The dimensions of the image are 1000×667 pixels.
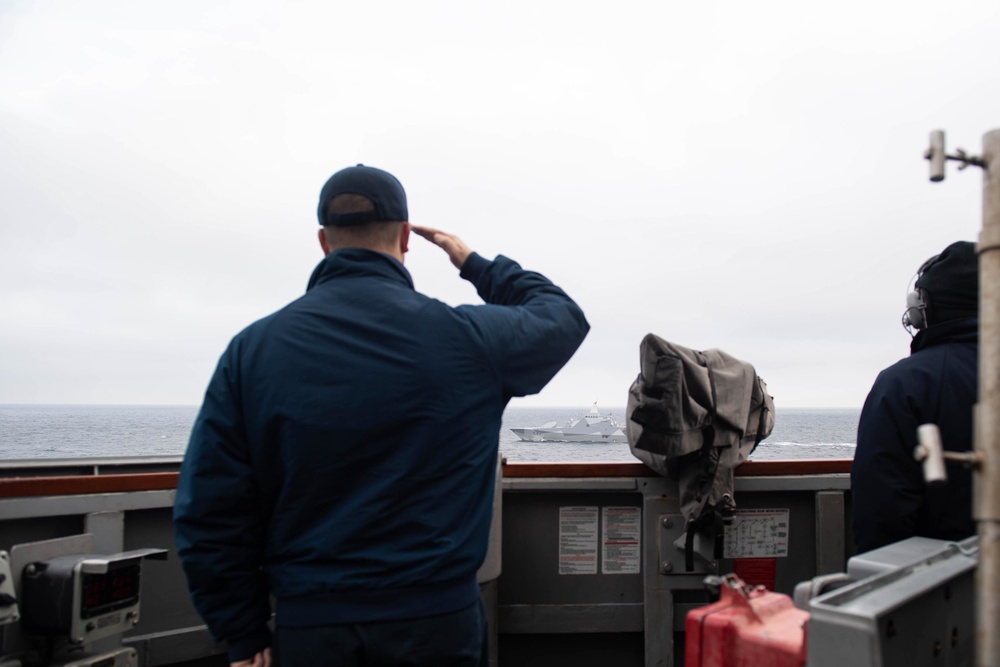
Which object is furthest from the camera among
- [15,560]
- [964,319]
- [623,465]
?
[623,465]

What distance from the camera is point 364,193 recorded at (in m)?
1.88

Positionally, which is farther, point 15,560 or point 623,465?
point 623,465

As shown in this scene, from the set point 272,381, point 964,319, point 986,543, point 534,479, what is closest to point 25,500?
point 272,381

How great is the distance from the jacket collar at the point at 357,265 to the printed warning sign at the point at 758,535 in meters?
2.17

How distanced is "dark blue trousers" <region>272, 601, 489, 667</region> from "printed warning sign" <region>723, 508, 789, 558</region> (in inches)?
77.9

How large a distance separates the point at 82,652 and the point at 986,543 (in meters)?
2.26

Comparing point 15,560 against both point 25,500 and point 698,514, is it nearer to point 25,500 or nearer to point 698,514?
point 25,500

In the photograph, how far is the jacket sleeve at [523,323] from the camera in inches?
72.0

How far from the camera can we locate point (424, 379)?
171 centimetres

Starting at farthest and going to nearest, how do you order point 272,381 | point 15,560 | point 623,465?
point 623,465, point 15,560, point 272,381

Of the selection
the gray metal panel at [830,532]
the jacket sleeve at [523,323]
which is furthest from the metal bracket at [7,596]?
the gray metal panel at [830,532]

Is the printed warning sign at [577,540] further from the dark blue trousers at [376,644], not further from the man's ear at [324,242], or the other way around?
the man's ear at [324,242]

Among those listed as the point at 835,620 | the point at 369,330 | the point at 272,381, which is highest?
the point at 369,330

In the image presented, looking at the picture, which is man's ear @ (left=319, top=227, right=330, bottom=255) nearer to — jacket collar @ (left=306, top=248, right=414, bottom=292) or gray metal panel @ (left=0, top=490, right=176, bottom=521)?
jacket collar @ (left=306, top=248, right=414, bottom=292)
